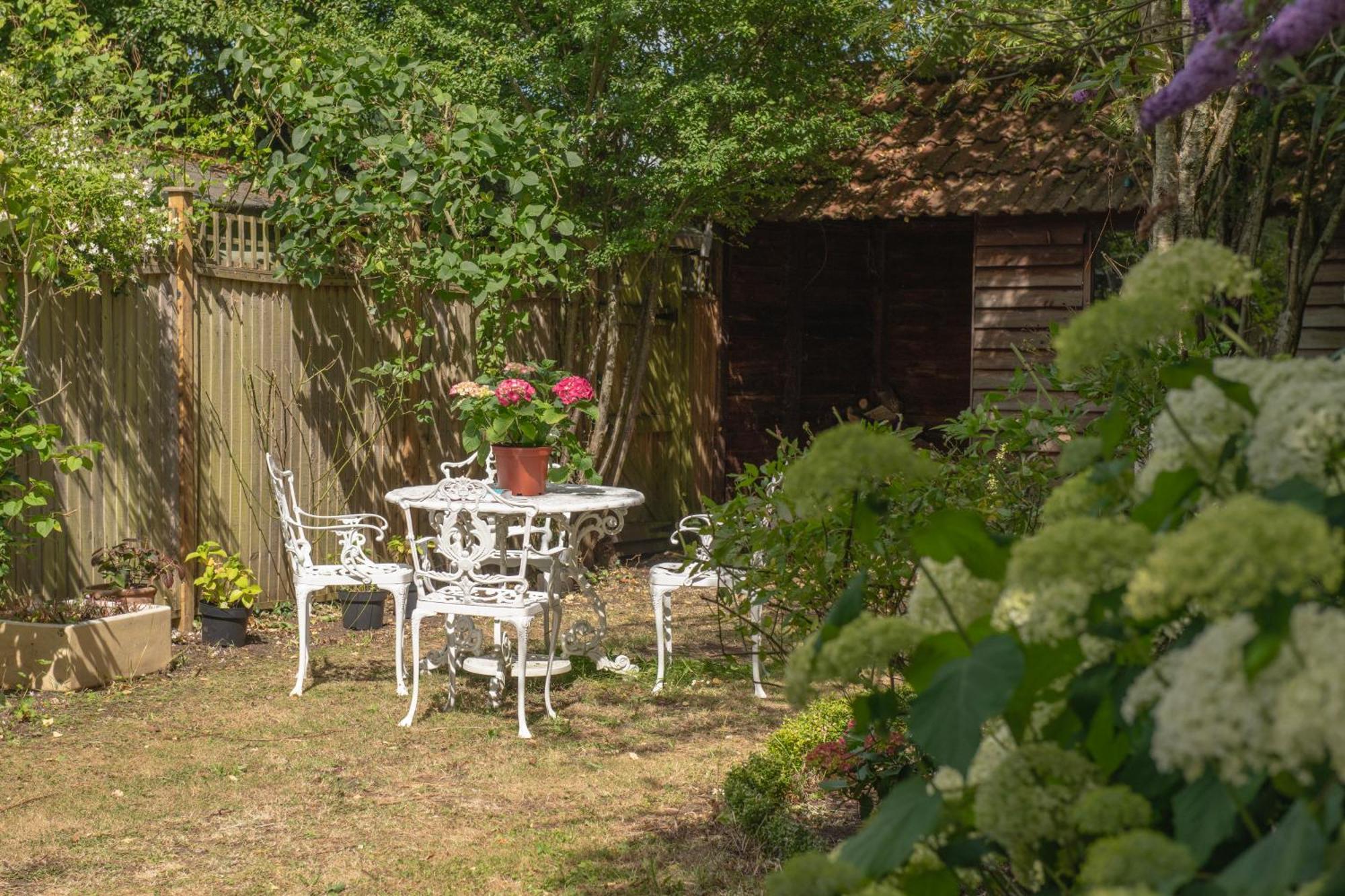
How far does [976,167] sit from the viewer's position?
905cm

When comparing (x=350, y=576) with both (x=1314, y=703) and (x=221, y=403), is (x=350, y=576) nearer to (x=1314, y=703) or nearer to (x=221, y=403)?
(x=221, y=403)

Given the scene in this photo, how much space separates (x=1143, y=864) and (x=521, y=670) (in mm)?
4898

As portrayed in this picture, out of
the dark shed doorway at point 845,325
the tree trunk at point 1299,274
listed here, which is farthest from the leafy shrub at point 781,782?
the dark shed doorway at point 845,325

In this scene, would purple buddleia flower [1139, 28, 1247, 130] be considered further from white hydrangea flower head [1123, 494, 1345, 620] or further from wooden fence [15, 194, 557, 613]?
wooden fence [15, 194, 557, 613]

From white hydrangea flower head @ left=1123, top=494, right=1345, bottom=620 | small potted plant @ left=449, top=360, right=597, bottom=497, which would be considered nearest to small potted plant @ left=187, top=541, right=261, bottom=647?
small potted plant @ left=449, top=360, right=597, bottom=497

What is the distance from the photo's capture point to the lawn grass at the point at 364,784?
3918mm

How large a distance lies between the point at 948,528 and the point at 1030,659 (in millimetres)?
221

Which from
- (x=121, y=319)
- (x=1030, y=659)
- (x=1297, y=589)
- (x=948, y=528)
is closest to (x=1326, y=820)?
(x=1297, y=589)

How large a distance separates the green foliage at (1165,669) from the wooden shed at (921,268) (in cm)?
731

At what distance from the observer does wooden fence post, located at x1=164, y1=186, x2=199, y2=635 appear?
6773 millimetres

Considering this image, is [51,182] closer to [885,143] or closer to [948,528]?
[948,528]

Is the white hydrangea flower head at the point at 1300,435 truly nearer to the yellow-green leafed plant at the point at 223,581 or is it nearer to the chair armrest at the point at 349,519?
the chair armrest at the point at 349,519

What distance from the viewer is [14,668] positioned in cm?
573

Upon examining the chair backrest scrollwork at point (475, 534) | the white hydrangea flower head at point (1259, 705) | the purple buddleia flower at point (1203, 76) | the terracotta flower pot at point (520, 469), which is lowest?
the chair backrest scrollwork at point (475, 534)
